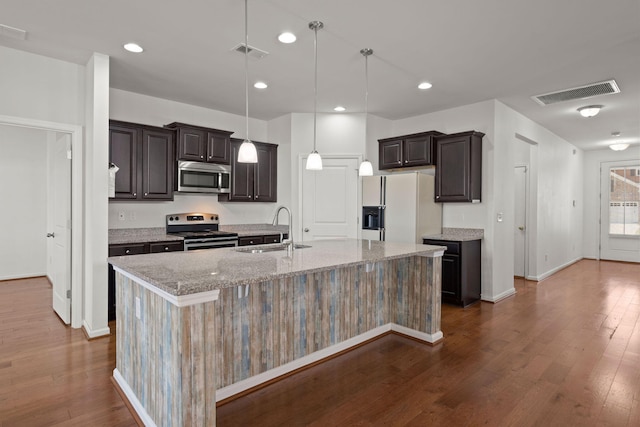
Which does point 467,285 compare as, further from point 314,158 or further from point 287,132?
point 287,132

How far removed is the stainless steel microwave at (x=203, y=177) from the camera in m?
4.71

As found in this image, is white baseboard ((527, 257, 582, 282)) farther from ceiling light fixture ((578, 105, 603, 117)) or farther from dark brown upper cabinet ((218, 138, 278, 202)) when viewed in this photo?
dark brown upper cabinet ((218, 138, 278, 202))

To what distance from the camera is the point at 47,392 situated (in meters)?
2.48

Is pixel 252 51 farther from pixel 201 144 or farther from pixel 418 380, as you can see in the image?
pixel 418 380

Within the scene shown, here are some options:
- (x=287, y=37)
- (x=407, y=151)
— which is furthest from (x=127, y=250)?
(x=407, y=151)

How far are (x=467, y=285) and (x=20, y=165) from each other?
7.37 meters

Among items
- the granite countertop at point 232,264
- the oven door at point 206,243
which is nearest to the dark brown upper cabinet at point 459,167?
the granite countertop at point 232,264

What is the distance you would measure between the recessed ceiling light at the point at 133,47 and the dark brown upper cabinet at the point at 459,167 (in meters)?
3.79

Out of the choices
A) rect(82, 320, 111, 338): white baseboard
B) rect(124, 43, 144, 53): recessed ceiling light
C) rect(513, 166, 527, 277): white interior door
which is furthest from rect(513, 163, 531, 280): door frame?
rect(82, 320, 111, 338): white baseboard

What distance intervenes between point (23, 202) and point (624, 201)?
483 inches

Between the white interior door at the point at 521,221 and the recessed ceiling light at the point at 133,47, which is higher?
the recessed ceiling light at the point at 133,47

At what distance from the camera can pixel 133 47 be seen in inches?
131

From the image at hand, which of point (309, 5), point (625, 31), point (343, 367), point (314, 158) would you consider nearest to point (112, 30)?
point (309, 5)

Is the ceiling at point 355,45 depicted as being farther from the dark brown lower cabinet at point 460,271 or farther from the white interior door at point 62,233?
the dark brown lower cabinet at point 460,271
